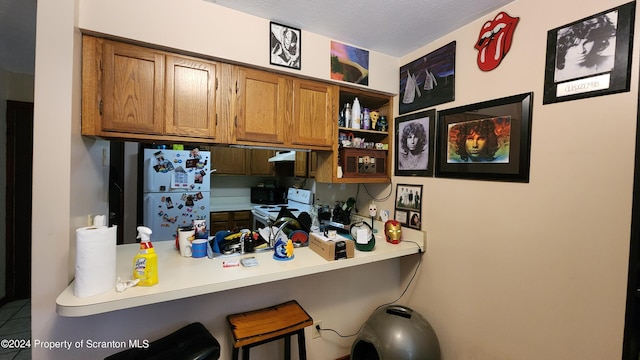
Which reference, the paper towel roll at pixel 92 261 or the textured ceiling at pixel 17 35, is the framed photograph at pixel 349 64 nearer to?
the paper towel roll at pixel 92 261

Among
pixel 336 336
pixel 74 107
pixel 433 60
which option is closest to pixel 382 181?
pixel 433 60

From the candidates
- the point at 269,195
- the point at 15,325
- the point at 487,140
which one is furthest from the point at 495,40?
the point at 15,325

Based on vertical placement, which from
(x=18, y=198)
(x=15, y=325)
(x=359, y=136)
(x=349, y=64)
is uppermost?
(x=349, y=64)

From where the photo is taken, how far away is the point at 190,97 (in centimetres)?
136

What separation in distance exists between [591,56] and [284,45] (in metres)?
1.52

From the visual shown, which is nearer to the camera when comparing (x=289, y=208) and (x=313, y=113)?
(x=313, y=113)

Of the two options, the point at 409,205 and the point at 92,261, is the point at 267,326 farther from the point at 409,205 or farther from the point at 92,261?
the point at 409,205

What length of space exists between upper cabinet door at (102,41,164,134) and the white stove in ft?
4.34

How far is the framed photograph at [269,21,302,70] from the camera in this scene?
1.50 m

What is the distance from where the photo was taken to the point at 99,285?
3.21 feet

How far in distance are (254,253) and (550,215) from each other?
159cm

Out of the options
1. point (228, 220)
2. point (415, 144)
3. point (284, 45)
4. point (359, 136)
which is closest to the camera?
point (284, 45)

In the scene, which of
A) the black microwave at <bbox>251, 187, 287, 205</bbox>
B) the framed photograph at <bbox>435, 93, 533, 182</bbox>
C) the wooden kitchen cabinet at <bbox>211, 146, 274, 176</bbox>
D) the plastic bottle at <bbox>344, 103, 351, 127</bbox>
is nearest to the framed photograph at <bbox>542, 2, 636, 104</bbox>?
the framed photograph at <bbox>435, 93, 533, 182</bbox>

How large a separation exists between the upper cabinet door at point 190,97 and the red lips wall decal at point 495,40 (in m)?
1.58
